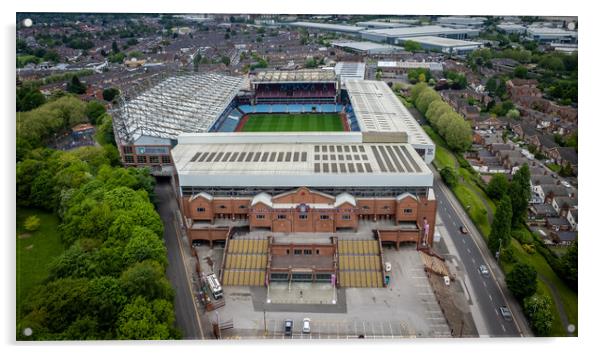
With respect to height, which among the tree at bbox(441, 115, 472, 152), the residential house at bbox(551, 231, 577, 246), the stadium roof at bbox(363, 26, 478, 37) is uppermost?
the stadium roof at bbox(363, 26, 478, 37)

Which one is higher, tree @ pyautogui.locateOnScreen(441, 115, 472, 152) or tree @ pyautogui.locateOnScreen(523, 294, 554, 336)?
tree @ pyautogui.locateOnScreen(441, 115, 472, 152)

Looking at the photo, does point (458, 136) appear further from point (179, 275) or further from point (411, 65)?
point (411, 65)

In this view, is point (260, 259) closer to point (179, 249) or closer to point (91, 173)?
point (179, 249)

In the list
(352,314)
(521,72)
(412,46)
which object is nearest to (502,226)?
(352,314)

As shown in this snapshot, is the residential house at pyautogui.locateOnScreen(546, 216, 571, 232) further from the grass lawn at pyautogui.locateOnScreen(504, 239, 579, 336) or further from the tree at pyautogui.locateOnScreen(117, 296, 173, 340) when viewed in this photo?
the tree at pyautogui.locateOnScreen(117, 296, 173, 340)

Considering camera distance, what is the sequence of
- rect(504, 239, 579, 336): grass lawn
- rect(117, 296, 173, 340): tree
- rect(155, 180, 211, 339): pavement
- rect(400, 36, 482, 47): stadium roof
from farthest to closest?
rect(400, 36, 482, 47): stadium roof, rect(504, 239, 579, 336): grass lawn, rect(155, 180, 211, 339): pavement, rect(117, 296, 173, 340): tree

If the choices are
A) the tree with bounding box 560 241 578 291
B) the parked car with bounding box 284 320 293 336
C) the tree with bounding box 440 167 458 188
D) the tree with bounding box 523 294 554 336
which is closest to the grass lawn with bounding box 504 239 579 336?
the tree with bounding box 560 241 578 291
